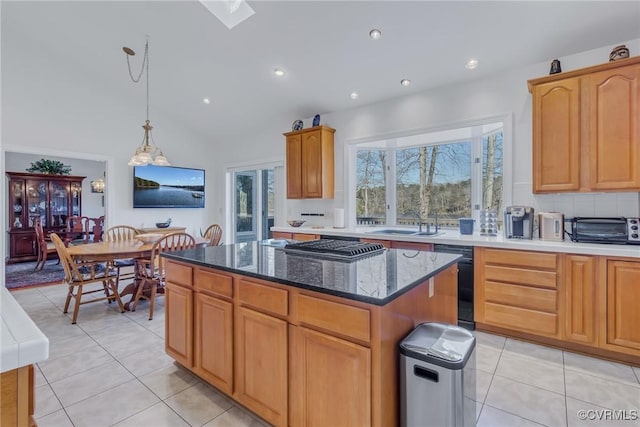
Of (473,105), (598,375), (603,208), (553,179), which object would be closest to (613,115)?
(553,179)

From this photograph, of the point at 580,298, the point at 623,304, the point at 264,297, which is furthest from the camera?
the point at 580,298

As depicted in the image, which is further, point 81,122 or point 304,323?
point 81,122

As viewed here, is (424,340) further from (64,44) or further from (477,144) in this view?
(64,44)

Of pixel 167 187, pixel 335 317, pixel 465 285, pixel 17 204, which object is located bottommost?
pixel 465 285

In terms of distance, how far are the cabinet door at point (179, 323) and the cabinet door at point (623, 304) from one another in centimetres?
310

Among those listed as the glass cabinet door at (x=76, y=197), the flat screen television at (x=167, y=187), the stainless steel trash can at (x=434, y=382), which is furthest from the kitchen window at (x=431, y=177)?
the glass cabinet door at (x=76, y=197)

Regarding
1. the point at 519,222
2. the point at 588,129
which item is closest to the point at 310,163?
the point at 519,222

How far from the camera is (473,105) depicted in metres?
3.43

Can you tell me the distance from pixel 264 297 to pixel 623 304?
266 centimetres

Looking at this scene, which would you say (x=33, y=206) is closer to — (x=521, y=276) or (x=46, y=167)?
(x=46, y=167)

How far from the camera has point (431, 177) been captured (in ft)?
13.2

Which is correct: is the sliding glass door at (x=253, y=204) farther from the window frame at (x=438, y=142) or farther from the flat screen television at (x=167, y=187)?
the window frame at (x=438, y=142)

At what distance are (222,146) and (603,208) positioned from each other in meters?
6.11

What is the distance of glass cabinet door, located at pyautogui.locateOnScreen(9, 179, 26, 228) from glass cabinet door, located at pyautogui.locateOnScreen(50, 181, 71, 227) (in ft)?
1.71
